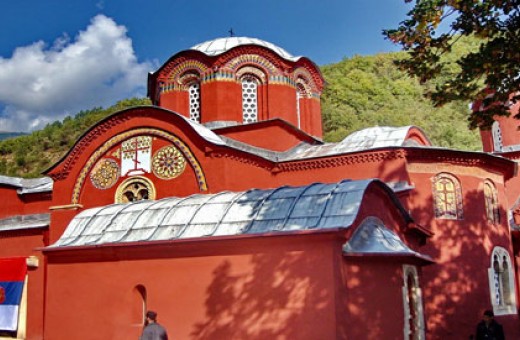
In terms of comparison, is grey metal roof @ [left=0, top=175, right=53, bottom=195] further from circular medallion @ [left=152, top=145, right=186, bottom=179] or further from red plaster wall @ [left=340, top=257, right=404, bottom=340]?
red plaster wall @ [left=340, top=257, right=404, bottom=340]

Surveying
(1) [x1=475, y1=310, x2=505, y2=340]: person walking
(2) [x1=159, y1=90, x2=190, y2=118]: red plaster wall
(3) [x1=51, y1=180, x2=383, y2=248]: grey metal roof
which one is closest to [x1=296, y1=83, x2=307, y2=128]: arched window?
(2) [x1=159, y1=90, x2=190, y2=118]: red plaster wall

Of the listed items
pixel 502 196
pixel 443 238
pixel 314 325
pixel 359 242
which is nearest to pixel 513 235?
pixel 502 196

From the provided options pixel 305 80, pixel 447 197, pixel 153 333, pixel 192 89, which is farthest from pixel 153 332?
pixel 305 80

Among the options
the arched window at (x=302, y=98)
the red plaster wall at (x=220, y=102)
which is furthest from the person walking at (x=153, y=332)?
the arched window at (x=302, y=98)

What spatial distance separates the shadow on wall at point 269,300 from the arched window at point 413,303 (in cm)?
201

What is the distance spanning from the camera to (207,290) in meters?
8.72

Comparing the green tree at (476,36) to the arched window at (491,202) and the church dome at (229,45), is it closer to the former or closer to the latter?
the arched window at (491,202)

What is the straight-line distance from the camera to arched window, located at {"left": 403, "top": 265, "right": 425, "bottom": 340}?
30.5 feet

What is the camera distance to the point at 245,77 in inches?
577

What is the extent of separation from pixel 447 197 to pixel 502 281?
2.36 m

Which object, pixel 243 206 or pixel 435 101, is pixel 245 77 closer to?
pixel 243 206

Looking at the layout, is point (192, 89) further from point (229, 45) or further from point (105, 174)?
point (105, 174)

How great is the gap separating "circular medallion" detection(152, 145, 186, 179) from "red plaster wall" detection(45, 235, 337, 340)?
2.77 metres

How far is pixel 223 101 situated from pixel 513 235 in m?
7.62
